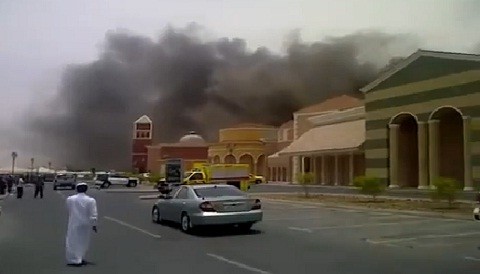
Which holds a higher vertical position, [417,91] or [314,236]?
[417,91]

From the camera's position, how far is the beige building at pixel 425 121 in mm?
36188

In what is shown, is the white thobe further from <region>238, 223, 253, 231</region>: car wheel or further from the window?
<region>238, 223, 253, 231</region>: car wheel

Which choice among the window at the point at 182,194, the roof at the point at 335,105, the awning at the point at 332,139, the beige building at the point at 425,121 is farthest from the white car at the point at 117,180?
the window at the point at 182,194

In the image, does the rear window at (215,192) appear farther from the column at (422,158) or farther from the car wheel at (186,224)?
the column at (422,158)

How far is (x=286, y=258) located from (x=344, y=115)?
49128mm

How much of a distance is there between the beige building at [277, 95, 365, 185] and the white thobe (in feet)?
137

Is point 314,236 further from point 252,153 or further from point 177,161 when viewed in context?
point 252,153

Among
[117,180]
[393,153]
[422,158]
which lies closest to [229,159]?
[117,180]

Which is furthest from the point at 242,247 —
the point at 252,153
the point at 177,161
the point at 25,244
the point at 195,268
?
the point at 252,153

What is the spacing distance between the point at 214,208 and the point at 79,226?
5207 mm

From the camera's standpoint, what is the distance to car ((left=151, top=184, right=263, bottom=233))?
603 inches

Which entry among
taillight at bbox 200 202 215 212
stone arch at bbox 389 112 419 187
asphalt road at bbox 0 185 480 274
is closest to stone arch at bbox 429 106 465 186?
stone arch at bbox 389 112 419 187

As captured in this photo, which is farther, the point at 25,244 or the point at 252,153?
the point at 252,153

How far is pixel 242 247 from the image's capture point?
12938 millimetres
